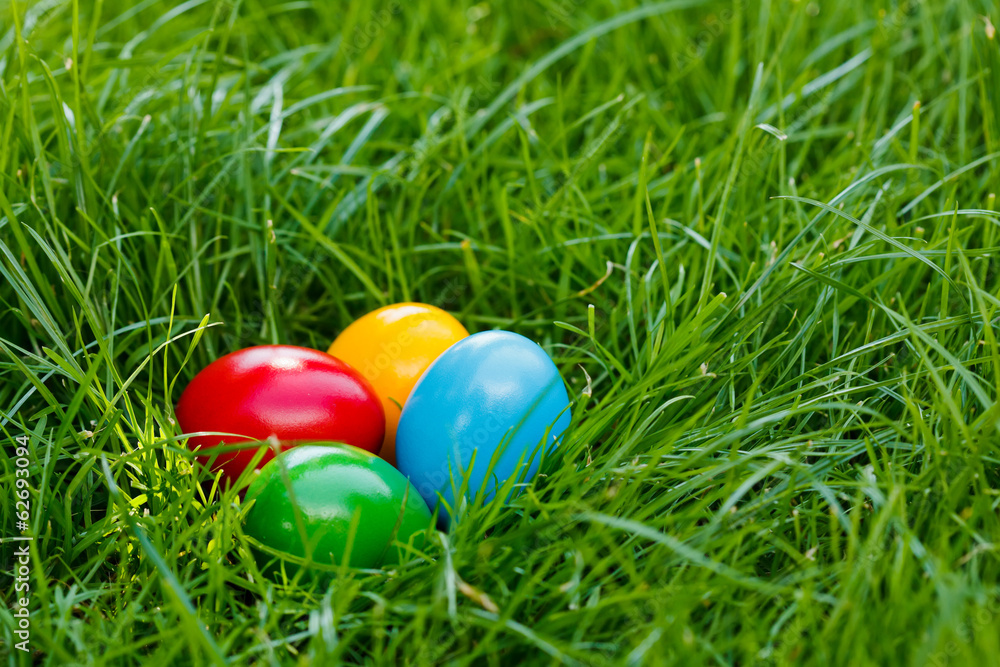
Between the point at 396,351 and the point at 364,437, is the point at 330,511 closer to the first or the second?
the point at 364,437

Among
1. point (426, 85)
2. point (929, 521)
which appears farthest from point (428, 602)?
point (426, 85)

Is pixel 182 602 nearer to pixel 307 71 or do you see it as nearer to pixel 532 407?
pixel 532 407

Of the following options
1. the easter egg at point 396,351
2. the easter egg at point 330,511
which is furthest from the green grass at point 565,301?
the easter egg at point 396,351

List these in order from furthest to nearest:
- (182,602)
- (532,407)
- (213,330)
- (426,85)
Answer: (426,85) → (213,330) → (532,407) → (182,602)

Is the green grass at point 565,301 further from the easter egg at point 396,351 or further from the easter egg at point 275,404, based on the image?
the easter egg at point 396,351

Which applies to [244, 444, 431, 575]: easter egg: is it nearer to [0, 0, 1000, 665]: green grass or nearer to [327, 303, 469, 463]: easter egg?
[0, 0, 1000, 665]: green grass

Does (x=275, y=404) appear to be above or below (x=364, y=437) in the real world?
above

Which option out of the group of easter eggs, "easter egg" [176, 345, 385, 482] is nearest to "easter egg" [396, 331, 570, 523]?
the group of easter eggs

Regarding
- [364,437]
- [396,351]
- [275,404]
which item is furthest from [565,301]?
[275,404]
